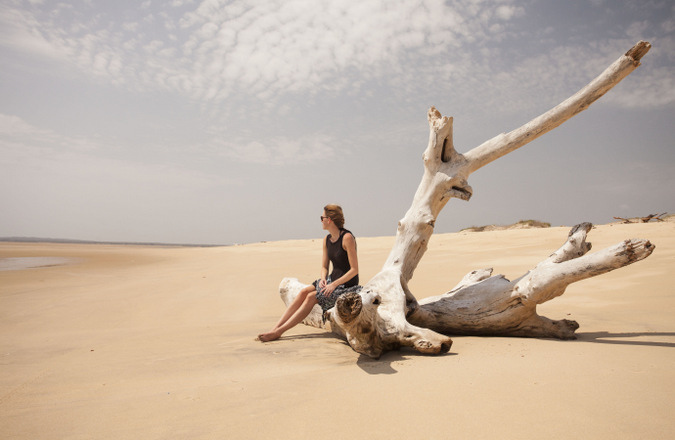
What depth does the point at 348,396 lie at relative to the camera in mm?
2391

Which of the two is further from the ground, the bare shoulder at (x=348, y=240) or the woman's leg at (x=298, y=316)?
the bare shoulder at (x=348, y=240)

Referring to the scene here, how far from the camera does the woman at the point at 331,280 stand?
14.2 feet

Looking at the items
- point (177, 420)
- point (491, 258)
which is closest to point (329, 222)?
point (177, 420)

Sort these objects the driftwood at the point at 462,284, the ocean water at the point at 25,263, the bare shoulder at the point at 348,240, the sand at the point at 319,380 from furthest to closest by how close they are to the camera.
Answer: the ocean water at the point at 25,263, the bare shoulder at the point at 348,240, the driftwood at the point at 462,284, the sand at the point at 319,380

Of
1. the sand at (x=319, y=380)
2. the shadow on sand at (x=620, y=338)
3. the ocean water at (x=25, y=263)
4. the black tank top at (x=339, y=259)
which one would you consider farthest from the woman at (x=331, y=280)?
the ocean water at (x=25, y=263)

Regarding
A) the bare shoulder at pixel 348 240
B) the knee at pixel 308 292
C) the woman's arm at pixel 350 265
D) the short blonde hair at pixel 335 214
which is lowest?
the knee at pixel 308 292

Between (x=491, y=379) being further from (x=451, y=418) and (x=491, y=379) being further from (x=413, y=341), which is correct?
(x=413, y=341)

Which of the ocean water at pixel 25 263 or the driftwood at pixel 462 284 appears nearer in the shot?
the driftwood at pixel 462 284

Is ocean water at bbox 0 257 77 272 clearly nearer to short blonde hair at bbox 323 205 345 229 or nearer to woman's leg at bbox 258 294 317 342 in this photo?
woman's leg at bbox 258 294 317 342

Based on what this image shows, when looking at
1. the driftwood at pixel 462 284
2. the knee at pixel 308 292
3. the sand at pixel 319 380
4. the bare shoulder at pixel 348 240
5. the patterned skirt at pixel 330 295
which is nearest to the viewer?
the sand at pixel 319 380

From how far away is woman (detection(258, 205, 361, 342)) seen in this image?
4.34 metres

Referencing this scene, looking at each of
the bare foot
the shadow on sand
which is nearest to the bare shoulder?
the bare foot

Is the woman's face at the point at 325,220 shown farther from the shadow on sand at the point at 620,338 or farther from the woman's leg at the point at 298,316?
the shadow on sand at the point at 620,338

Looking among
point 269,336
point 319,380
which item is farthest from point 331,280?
point 319,380
